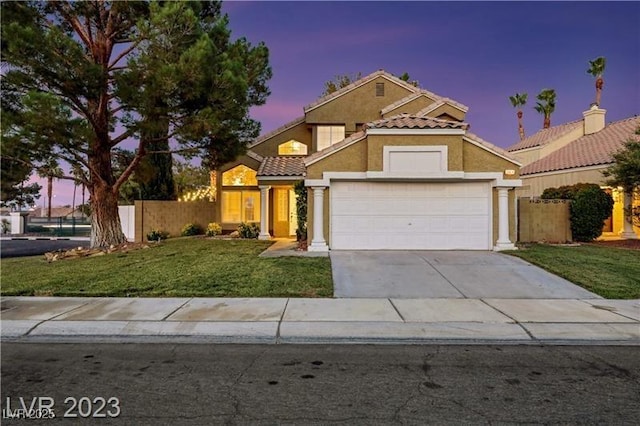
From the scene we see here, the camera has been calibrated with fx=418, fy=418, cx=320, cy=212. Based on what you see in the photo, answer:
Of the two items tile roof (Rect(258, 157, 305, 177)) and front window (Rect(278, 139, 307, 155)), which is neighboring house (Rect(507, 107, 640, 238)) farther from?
tile roof (Rect(258, 157, 305, 177))

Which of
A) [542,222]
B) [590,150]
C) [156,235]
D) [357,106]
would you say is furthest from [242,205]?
[590,150]

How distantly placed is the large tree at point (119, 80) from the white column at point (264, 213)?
2.96 metres

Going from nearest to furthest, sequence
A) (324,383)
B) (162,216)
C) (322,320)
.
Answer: (324,383) → (322,320) → (162,216)

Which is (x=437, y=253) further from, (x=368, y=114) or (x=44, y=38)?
(x=44, y=38)

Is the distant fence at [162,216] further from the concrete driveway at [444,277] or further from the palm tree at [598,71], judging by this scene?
the palm tree at [598,71]

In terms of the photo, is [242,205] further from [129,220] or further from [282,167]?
[129,220]

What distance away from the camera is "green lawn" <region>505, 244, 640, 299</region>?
932 cm

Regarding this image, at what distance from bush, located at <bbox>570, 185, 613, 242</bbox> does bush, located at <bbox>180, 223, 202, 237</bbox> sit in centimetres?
1690

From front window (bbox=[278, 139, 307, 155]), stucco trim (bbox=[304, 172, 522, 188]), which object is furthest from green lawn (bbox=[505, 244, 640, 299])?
front window (bbox=[278, 139, 307, 155])

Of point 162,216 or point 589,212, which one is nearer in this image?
point 589,212

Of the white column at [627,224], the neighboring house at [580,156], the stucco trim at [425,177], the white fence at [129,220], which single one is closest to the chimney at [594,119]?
the neighboring house at [580,156]

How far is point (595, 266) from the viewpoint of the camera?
11.3m

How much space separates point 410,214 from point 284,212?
7950mm

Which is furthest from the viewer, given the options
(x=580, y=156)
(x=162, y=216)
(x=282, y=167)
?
(x=580, y=156)
